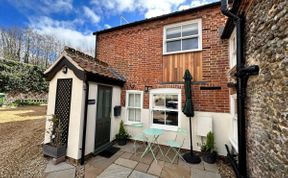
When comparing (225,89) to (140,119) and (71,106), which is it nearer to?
(140,119)

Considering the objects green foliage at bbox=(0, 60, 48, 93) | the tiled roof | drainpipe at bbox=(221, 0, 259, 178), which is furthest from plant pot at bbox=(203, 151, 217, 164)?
green foliage at bbox=(0, 60, 48, 93)

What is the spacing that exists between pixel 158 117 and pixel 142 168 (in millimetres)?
2395

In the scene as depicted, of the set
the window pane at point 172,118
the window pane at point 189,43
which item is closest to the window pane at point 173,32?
the window pane at point 189,43

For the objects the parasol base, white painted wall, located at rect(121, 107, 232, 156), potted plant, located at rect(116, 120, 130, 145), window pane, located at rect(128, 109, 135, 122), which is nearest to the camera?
the parasol base

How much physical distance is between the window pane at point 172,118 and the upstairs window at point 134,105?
4.49 ft

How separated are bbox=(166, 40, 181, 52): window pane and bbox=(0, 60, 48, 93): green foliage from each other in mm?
18145

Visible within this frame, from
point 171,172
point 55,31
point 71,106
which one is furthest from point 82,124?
point 55,31

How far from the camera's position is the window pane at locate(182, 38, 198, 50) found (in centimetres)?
565

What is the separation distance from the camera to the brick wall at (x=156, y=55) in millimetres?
5148

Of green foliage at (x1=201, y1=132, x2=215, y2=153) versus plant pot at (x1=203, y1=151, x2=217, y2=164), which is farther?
green foliage at (x1=201, y1=132, x2=215, y2=153)

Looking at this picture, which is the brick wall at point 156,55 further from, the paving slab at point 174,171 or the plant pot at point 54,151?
the plant pot at point 54,151

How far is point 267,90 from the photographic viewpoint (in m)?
2.38

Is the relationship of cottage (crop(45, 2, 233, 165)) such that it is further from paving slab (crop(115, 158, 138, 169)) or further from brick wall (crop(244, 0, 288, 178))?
brick wall (crop(244, 0, 288, 178))

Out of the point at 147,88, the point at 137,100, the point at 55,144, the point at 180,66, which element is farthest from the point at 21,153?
the point at 180,66
